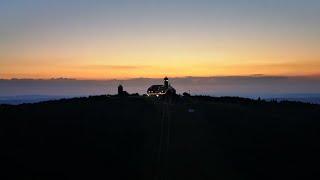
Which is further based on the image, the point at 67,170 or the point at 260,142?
the point at 260,142

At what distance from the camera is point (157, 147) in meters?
26.2

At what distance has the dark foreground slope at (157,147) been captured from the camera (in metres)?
20.5

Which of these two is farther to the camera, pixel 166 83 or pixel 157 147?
pixel 166 83

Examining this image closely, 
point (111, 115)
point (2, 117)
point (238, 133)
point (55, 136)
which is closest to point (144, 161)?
point (55, 136)

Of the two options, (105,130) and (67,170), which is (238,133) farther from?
(67,170)

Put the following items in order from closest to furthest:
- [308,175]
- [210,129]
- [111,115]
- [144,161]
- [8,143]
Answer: [308,175] → [144,161] → [8,143] → [210,129] → [111,115]

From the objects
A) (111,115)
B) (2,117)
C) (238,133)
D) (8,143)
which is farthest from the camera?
Answer: (111,115)

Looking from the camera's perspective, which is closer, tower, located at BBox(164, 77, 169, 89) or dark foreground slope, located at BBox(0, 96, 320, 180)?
dark foreground slope, located at BBox(0, 96, 320, 180)

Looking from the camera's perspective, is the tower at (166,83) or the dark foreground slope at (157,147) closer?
the dark foreground slope at (157,147)

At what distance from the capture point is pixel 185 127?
116 feet

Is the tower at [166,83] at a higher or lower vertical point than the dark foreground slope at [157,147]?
higher

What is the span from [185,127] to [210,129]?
5.52ft

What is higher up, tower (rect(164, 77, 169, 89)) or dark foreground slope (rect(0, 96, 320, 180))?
tower (rect(164, 77, 169, 89))

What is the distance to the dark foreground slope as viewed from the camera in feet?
67.3
